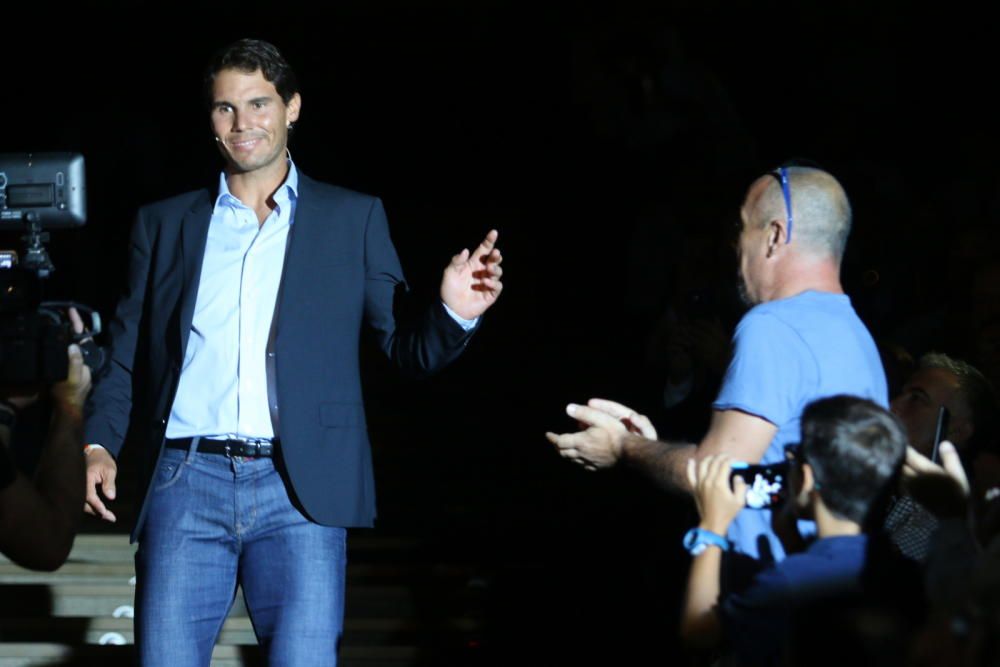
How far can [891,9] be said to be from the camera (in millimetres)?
7430

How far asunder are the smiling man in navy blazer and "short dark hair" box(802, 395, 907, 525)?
0.93 meters

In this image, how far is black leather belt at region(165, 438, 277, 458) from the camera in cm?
302

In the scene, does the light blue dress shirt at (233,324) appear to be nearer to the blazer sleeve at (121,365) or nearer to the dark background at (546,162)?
the blazer sleeve at (121,365)

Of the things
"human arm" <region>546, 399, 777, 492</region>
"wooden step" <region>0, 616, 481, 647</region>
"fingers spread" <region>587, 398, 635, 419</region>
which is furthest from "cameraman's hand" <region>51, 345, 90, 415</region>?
"wooden step" <region>0, 616, 481, 647</region>

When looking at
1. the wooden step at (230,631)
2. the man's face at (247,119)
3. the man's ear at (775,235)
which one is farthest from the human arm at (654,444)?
the wooden step at (230,631)

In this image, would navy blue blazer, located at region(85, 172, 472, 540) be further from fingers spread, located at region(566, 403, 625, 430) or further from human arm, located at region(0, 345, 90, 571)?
human arm, located at region(0, 345, 90, 571)

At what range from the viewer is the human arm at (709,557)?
2.64 m

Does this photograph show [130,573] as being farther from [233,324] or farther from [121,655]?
[233,324]

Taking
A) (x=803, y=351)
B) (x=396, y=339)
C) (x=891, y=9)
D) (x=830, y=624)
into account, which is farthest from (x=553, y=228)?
(x=830, y=624)

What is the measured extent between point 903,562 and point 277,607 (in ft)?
4.26

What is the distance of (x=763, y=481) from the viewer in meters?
2.72

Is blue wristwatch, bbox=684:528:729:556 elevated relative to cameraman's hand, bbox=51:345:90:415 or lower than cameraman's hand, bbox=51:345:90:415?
lower

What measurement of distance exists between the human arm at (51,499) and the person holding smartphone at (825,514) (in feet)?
3.85

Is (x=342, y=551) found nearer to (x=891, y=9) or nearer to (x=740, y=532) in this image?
(x=740, y=532)
